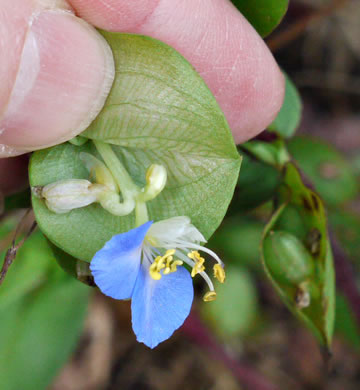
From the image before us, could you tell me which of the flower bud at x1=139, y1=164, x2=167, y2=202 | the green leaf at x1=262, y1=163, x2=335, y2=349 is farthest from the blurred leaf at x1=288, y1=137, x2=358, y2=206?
the flower bud at x1=139, y1=164, x2=167, y2=202

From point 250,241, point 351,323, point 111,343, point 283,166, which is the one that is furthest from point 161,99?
point 111,343

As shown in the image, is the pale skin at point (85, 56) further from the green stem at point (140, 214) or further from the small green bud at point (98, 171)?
the green stem at point (140, 214)

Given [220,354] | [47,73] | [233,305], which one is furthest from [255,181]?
[220,354]

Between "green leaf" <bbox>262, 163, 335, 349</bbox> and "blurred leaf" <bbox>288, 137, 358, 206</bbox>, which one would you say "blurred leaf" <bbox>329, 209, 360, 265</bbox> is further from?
"green leaf" <bbox>262, 163, 335, 349</bbox>

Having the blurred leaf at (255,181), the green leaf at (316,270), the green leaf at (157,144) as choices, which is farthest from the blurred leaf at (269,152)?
the green leaf at (157,144)

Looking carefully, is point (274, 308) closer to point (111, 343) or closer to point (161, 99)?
point (111, 343)

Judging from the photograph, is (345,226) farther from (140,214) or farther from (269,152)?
(140,214)

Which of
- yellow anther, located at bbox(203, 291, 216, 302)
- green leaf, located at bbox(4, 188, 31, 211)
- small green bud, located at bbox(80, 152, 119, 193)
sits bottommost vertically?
green leaf, located at bbox(4, 188, 31, 211)
